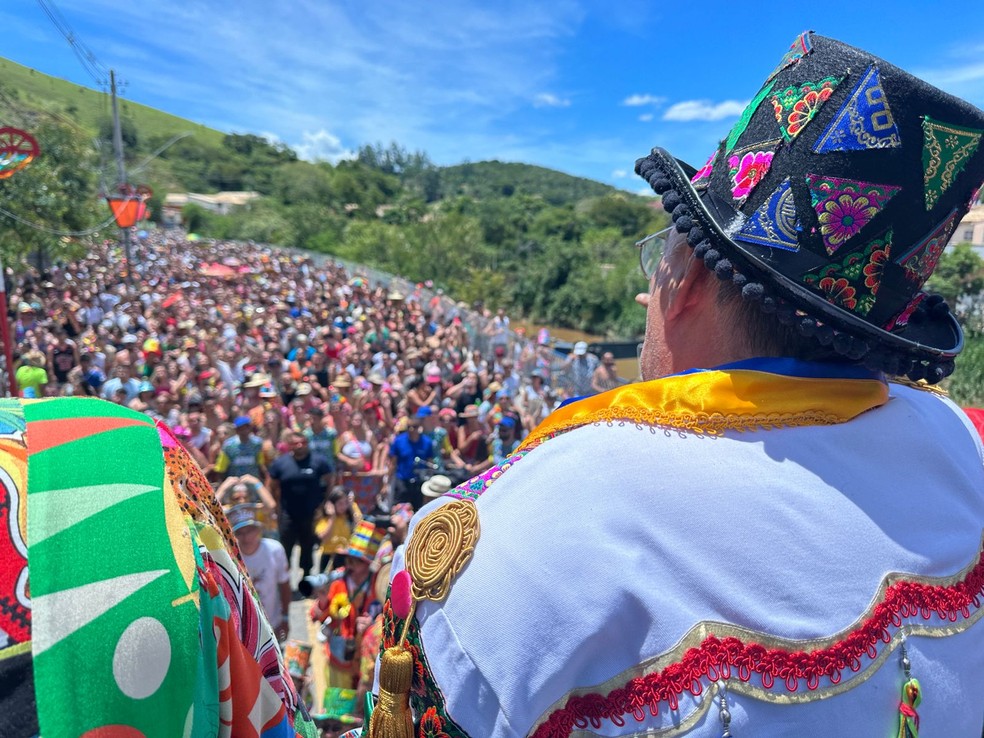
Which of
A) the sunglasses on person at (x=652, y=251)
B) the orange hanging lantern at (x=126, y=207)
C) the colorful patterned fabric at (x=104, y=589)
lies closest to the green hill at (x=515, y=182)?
the orange hanging lantern at (x=126, y=207)

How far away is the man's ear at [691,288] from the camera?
3.62 ft

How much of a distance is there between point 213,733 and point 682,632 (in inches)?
23.4

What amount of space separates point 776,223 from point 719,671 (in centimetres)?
65

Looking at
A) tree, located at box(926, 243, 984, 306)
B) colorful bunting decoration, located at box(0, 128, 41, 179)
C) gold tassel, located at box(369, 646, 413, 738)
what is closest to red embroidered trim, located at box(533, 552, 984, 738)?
gold tassel, located at box(369, 646, 413, 738)

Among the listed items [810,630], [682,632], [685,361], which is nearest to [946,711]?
[810,630]

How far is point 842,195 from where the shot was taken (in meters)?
0.97

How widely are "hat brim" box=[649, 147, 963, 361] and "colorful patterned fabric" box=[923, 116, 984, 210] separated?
215 mm

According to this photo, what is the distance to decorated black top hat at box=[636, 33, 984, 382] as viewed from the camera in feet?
3.16

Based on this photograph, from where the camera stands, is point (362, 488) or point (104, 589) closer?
point (104, 589)

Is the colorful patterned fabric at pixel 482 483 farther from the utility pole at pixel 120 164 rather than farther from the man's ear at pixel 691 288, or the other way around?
the utility pole at pixel 120 164

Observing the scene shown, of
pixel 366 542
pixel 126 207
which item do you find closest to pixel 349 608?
pixel 366 542

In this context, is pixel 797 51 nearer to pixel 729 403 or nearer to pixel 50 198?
pixel 729 403

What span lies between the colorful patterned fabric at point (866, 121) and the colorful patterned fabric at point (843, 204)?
2.1 inches

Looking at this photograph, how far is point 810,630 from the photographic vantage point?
0.87 m
